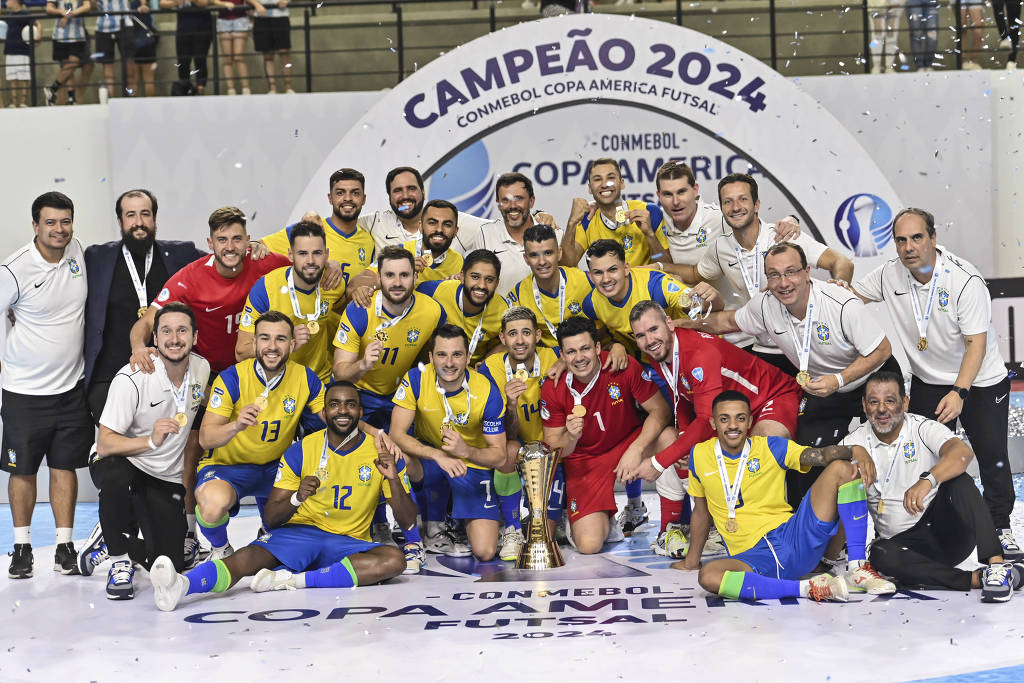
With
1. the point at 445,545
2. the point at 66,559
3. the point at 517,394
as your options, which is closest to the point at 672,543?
the point at 517,394

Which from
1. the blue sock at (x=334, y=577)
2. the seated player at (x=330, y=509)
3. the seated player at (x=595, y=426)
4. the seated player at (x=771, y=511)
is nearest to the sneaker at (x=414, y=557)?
the seated player at (x=330, y=509)

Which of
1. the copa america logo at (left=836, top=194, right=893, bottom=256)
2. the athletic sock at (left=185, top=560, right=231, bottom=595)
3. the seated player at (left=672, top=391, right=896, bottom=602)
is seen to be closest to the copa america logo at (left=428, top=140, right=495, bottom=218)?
the copa america logo at (left=836, top=194, right=893, bottom=256)

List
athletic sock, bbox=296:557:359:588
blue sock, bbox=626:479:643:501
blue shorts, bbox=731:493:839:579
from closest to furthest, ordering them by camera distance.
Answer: blue shorts, bbox=731:493:839:579 < athletic sock, bbox=296:557:359:588 < blue sock, bbox=626:479:643:501

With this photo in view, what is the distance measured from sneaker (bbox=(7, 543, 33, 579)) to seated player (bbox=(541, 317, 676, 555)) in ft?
8.92

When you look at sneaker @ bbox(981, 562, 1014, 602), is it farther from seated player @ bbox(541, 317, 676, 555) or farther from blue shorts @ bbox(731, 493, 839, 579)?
seated player @ bbox(541, 317, 676, 555)

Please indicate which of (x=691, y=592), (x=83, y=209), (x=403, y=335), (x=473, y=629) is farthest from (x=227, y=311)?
(x=83, y=209)

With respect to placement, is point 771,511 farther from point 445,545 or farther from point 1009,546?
point 445,545

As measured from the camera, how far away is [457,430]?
5852 mm

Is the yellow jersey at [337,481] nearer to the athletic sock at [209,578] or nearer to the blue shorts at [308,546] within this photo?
the blue shorts at [308,546]

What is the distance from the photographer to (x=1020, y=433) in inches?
322

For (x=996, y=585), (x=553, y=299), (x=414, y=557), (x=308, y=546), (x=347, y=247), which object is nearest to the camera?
(x=996, y=585)

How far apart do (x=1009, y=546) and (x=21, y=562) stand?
15.9ft

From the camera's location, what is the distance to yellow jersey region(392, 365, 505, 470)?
576cm

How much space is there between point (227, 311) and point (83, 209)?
17.1ft
